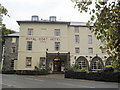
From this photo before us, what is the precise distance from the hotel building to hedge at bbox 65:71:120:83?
7.99m

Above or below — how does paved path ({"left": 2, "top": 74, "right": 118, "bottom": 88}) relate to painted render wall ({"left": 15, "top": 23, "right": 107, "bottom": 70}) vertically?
below

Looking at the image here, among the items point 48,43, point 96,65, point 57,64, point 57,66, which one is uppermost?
point 48,43

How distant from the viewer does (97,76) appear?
1608 centimetres

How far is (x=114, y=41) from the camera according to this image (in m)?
2.41

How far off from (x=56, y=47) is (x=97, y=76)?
528 inches

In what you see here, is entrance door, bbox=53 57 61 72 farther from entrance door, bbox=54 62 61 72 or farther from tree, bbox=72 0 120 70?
tree, bbox=72 0 120 70

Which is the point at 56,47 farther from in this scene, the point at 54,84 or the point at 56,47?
the point at 54,84

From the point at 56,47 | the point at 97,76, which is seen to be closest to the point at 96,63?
the point at 56,47

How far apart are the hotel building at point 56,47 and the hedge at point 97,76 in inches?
314

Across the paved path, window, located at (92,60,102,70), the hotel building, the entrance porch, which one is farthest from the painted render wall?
the paved path

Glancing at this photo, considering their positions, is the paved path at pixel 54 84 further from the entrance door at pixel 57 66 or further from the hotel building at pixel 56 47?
A: the entrance door at pixel 57 66

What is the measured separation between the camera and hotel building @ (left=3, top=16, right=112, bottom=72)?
26.8 metres

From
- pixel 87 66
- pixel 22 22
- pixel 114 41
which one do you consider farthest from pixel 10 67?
pixel 114 41

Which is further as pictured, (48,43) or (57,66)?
(48,43)
